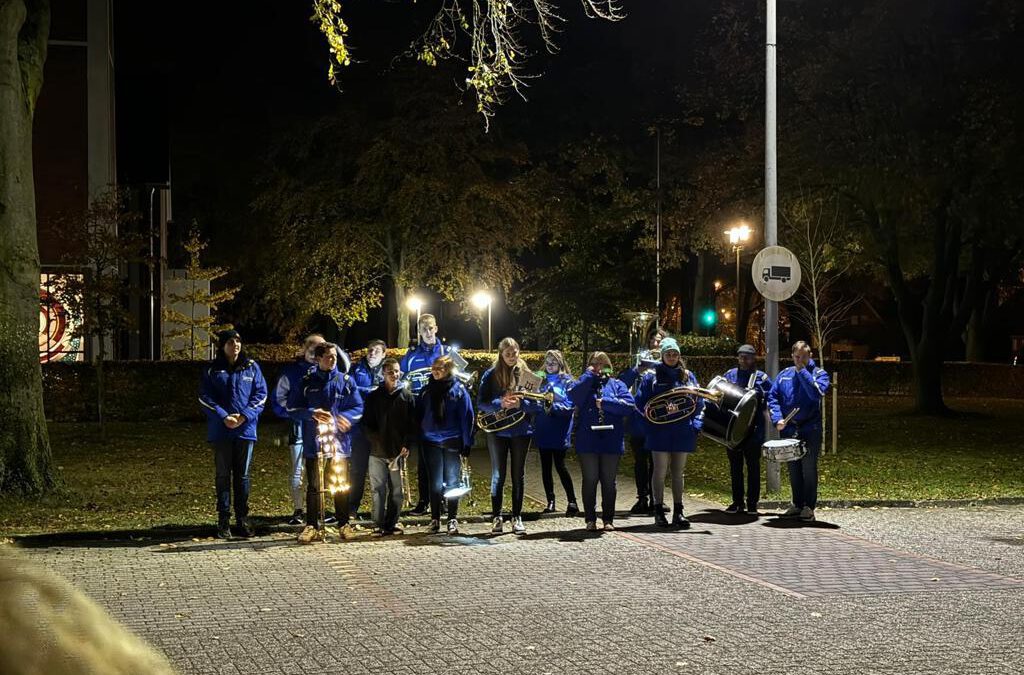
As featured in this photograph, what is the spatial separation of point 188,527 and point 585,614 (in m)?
5.59

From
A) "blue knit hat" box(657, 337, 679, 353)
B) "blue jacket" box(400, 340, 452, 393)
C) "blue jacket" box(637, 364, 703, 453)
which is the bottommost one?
"blue jacket" box(637, 364, 703, 453)

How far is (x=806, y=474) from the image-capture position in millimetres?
14203

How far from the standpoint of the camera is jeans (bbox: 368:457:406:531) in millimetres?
13133

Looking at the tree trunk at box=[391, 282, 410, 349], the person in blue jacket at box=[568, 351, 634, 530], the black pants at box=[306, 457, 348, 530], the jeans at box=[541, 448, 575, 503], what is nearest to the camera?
the black pants at box=[306, 457, 348, 530]

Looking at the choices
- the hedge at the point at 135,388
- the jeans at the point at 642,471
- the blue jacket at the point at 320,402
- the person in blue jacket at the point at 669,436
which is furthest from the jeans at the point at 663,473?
the hedge at the point at 135,388

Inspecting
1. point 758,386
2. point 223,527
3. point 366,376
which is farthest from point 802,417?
point 223,527

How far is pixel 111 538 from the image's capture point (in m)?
12.8

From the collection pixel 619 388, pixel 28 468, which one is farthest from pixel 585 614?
pixel 28 468

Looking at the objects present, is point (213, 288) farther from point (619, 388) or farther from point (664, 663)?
point (664, 663)

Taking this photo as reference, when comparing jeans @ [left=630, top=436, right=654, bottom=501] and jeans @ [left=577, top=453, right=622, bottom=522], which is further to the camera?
jeans @ [left=630, top=436, right=654, bottom=501]

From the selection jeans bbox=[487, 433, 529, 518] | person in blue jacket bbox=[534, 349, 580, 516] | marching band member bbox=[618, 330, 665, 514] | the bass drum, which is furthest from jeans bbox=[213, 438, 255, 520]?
the bass drum

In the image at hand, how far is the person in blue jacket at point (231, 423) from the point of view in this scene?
12.9 metres

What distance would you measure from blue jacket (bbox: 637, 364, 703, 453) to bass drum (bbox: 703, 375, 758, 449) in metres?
0.24

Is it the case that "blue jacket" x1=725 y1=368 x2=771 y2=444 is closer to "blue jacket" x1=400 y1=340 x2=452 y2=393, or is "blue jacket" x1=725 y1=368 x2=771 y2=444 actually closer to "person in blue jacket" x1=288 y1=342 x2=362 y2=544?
"blue jacket" x1=400 y1=340 x2=452 y2=393
